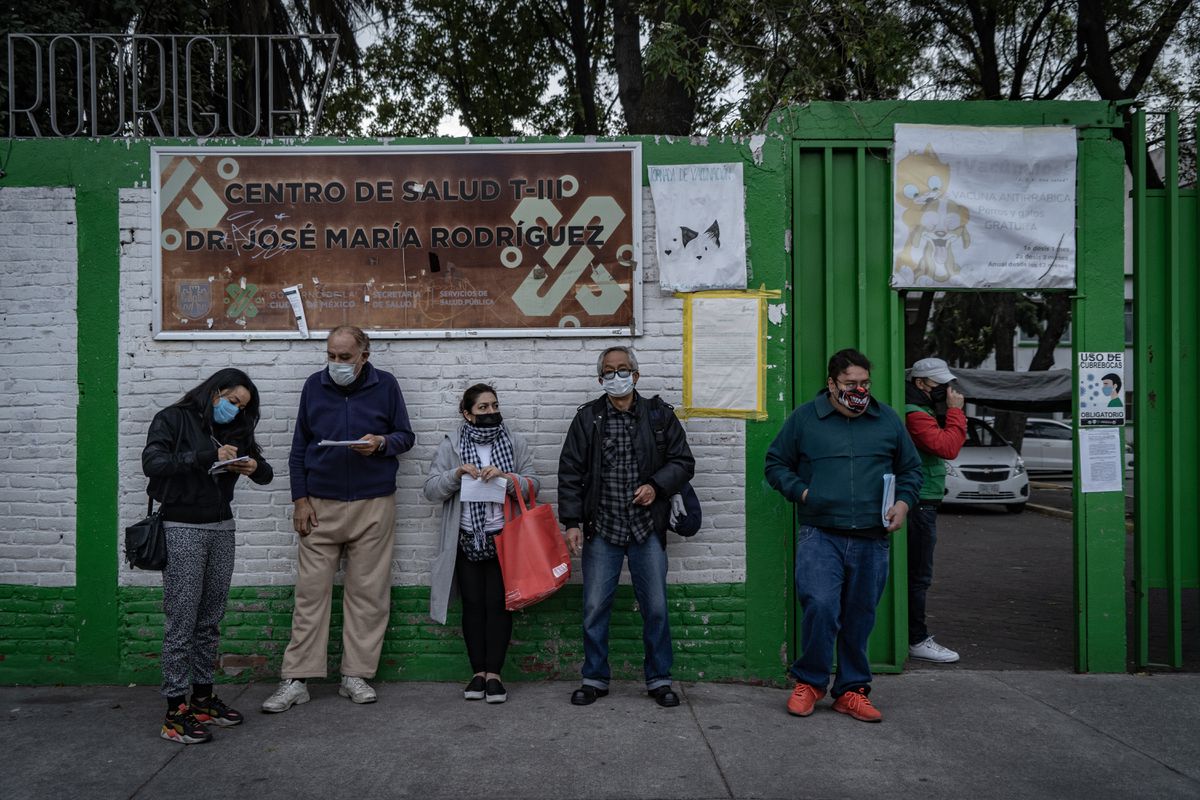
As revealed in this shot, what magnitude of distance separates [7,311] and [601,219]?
3.63 meters

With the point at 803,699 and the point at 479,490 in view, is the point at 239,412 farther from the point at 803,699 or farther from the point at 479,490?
the point at 803,699

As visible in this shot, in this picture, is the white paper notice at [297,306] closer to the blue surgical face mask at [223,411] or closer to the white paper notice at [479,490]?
the blue surgical face mask at [223,411]

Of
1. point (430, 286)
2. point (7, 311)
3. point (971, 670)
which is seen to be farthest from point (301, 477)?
point (971, 670)

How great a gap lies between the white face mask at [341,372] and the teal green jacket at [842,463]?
2356 mm

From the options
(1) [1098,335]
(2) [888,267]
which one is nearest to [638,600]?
(2) [888,267]

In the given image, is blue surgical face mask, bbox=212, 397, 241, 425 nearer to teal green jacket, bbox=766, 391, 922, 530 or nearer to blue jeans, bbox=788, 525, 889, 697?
teal green jacket, bbox=766, 391, 922, 530

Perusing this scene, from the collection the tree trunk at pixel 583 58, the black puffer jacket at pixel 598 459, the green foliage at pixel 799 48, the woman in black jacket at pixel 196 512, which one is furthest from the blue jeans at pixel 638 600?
the tree trunk at pixel 583 58

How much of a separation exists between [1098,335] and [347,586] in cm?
482

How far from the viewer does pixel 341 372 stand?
199 inches

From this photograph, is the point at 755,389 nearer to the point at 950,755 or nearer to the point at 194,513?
the point at 950,755

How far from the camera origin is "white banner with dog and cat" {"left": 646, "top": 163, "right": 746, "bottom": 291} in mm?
5531

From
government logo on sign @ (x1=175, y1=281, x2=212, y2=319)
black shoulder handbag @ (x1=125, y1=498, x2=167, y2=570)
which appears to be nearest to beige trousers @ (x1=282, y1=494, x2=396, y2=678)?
black shoulder handbag @ (x1=125, y1=498, x2=167, y2=570)

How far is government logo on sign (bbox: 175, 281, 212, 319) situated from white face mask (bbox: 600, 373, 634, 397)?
2.49 metres

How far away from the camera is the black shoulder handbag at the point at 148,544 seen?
4434 mm
